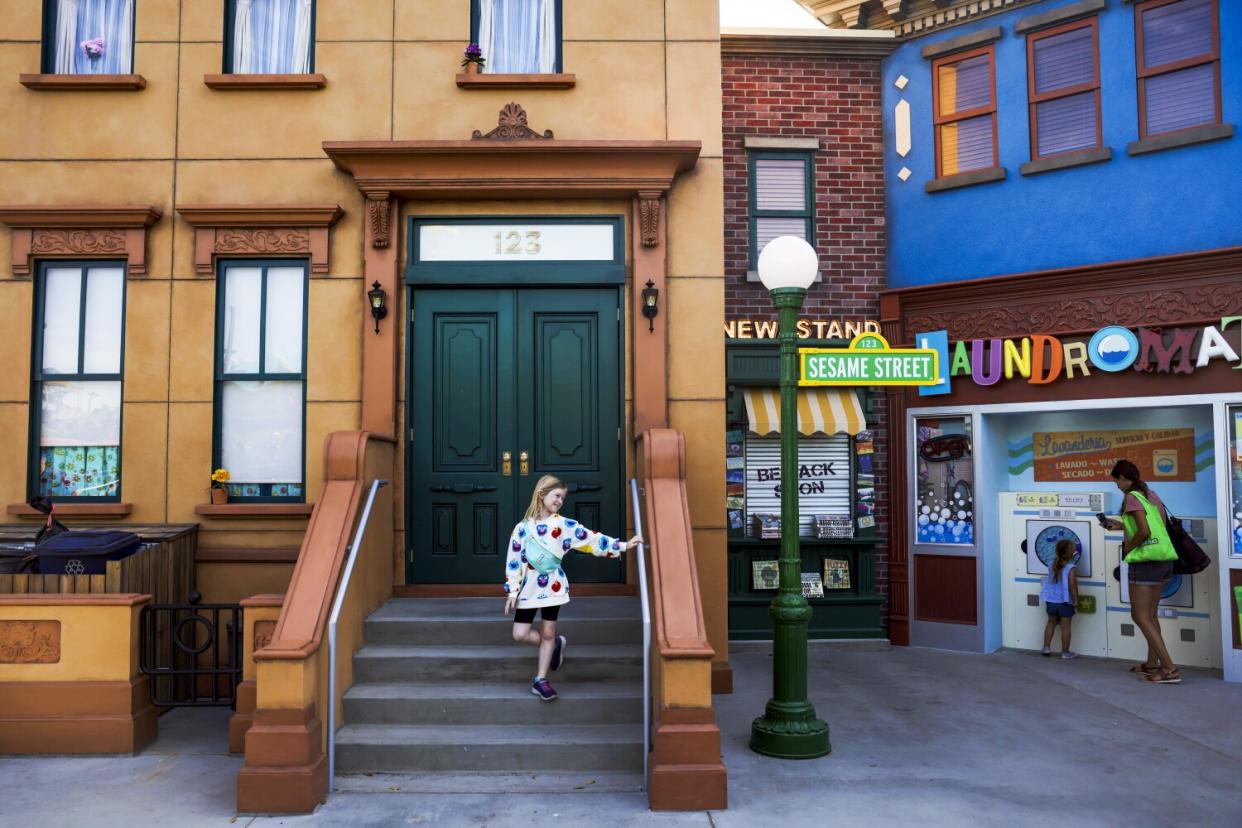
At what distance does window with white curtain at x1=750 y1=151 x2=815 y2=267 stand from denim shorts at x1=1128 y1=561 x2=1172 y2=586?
5.06 m

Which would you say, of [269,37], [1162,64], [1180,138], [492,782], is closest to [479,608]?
[492,782]

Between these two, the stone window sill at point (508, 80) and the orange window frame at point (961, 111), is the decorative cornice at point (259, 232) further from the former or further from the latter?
the orange window frame at point (961, 111)

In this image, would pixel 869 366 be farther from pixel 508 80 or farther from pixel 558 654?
pixel 508 80

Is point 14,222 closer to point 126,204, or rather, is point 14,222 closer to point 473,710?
point 126,204

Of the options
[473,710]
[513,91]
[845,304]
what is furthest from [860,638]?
[513,91]

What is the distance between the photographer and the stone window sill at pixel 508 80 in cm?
827

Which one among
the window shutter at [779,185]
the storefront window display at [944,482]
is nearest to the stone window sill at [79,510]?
the window shutter at [779,185]

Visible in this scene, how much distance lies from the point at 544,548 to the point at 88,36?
6306 millimetres

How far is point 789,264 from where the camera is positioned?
6.87 m

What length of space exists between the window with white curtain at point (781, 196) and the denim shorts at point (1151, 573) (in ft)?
16.6

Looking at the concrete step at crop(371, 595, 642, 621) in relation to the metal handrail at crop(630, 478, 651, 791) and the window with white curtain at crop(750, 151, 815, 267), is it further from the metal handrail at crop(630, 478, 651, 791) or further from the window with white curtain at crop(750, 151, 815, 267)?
the window with white curtain at crop(750, 151, 815, 267)

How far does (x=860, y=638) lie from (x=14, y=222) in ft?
31.0

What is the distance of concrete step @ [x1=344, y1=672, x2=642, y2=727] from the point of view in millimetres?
6465

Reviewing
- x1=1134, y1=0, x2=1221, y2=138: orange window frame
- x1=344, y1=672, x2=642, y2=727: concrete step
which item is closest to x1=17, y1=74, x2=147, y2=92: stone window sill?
x1=344, y1=672, x2=642, y2=727: concrete step
